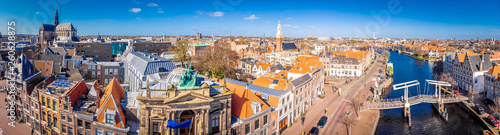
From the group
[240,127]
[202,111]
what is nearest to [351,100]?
[240,127]

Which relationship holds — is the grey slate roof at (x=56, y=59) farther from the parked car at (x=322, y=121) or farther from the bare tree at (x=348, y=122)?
the bare tree at (x=348, y=122)

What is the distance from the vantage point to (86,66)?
157 feet

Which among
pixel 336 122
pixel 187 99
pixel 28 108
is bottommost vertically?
pixel 336 122

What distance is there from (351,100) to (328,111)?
9040 mm

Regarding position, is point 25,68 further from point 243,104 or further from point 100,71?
point 243,104

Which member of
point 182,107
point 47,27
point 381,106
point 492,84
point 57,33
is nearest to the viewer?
point 182,107

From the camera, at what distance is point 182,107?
20734mm

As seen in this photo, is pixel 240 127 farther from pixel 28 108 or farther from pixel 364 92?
pixel 364 92

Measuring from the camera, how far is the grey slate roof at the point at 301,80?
126 ft

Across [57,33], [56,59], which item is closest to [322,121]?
[56,59]

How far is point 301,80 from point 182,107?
23742mm

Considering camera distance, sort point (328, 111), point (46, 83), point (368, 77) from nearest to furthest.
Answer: point (46, 83), point (328, 111), point (368, 77)

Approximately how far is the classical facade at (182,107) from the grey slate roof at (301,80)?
17237 millimetres

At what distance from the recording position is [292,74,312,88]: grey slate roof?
126ft
